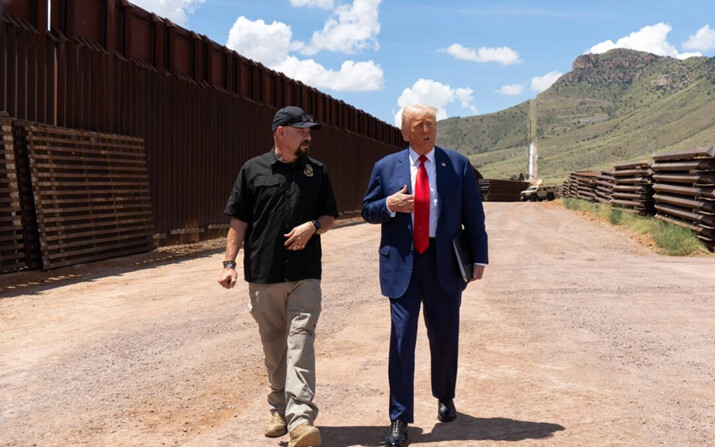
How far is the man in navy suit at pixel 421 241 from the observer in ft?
15.3

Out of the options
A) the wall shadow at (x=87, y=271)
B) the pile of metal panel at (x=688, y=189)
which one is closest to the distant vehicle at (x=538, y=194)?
the pile of metal panel at (x=688, y=189)

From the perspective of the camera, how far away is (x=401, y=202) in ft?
15.2

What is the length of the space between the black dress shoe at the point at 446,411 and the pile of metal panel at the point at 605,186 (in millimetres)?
30619

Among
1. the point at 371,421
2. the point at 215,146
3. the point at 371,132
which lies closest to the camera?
the point at 371,421

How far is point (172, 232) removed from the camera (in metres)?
18.5

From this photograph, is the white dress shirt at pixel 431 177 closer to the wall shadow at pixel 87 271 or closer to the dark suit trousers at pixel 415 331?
the dark suit trousers at pixel 415 331

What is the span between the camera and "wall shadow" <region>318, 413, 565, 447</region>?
15.2ft

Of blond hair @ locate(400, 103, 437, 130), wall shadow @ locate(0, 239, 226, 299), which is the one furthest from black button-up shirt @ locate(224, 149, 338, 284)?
wall shadow @ locate(0, 239, 226, 299)

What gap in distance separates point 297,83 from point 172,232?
12786mm

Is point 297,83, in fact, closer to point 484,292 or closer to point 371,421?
point 484,292

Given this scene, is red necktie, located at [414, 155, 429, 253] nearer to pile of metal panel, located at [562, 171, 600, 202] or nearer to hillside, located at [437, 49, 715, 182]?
pile of metal panel, located at [562, 171, 600, 202]

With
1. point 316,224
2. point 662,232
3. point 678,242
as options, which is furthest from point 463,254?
point 662,232

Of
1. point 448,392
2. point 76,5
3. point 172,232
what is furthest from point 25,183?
point 448,392

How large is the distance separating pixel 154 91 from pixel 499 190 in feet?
169
